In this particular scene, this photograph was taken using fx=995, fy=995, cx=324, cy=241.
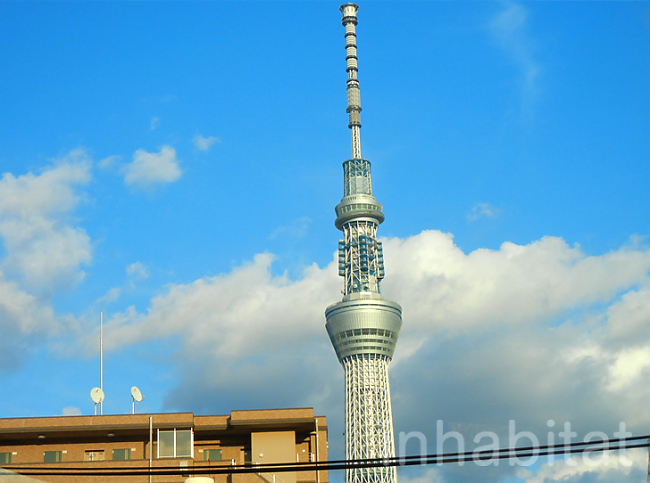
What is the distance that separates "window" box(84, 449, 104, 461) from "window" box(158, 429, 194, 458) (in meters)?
4.81

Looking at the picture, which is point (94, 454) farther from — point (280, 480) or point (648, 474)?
point (648, 474)

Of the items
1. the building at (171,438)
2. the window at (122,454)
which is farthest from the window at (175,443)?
the window at (122,454)

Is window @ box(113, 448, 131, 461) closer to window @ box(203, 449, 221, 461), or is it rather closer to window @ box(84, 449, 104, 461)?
window @ box(84, 449, 104, 461)

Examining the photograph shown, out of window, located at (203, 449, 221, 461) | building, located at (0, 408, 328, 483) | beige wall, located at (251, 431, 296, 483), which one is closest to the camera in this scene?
building, located at (0, 408, 328, 483)

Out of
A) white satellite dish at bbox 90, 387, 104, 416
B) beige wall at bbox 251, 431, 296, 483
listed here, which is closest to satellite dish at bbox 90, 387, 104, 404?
white satellite dish at bbox 90, 387, 104, 416

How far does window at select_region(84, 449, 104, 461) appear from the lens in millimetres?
74438

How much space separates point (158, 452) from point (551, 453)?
46.1 meters

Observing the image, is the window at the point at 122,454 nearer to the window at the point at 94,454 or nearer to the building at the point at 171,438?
the building at the point at 171,438

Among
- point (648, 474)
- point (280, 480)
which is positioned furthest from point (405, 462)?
point (280, 480)

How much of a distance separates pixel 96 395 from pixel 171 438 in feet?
28.1

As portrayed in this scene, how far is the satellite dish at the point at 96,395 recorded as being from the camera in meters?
77.7

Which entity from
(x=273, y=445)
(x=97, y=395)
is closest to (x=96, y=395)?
(x=97, y=395)

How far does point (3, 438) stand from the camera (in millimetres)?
74875

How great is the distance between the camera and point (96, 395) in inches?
3081
